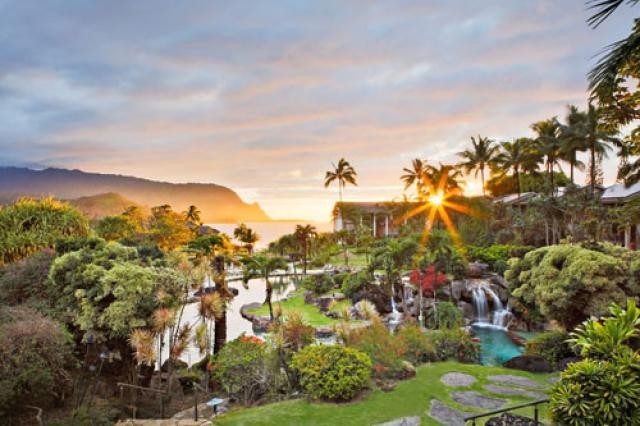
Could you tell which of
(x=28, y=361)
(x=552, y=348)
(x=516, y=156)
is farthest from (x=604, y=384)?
(x=516, y=156)

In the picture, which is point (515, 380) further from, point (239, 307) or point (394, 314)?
point (239, 307)

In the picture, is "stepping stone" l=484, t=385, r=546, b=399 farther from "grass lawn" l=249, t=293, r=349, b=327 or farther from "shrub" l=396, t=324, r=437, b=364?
"grass lawn" l=249, t=293, r=349, b=327

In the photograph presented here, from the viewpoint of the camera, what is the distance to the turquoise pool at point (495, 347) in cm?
1698

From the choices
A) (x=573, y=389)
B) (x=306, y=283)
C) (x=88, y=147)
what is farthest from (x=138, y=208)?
(x=573, y=389)

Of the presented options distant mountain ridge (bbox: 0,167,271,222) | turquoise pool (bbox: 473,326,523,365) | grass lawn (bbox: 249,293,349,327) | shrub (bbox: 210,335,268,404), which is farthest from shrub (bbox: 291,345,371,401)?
distant mountain ridge (bbox: 0,167,271,222)

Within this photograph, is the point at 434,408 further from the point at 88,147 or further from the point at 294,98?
the point at 88,147

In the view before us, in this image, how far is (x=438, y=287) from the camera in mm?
25188

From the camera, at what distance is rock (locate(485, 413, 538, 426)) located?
7.66 metres

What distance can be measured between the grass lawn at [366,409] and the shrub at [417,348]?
2543 millimetres

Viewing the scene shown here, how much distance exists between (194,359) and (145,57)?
1265 cm

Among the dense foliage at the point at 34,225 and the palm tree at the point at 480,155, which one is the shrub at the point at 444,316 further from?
the palm tree at the point at 480,155

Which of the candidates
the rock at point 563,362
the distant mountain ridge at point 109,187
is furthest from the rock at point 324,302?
the distant mountain ridge at point 109,187

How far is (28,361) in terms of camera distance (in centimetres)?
854

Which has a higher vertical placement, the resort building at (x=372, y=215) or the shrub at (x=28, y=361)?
the resort building at (x=372, y=215)
